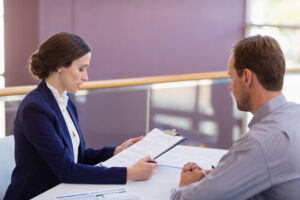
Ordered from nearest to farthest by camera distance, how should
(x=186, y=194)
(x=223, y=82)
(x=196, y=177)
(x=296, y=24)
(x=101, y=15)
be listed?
(x=186, y=194)
(x=196, y=177)
(x=223, y=82)
(x=101, y=15)
(x=296, y=24)

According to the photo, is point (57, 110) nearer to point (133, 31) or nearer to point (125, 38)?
point (125, 38)

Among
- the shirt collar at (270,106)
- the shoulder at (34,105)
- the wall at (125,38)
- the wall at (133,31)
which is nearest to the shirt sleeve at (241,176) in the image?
the shirt collar at (270,106)

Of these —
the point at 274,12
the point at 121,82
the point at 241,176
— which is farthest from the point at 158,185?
the point at 274,12

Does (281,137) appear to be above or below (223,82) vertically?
above

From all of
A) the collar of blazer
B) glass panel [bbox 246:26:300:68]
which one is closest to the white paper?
the collar of blazer

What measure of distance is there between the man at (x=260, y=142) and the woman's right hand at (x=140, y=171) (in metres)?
0.37

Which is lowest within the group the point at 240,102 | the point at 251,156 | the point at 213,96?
the point at 213,96

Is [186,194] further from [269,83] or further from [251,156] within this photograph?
[269,83]

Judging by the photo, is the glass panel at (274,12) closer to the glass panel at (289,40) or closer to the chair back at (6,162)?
the glass panel at (289,40)

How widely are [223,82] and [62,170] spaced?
2.78m

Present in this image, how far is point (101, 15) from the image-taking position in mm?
6609

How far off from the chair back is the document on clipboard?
486mm

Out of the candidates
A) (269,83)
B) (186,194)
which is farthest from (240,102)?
(186,194)

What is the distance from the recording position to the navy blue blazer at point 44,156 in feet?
6.69
